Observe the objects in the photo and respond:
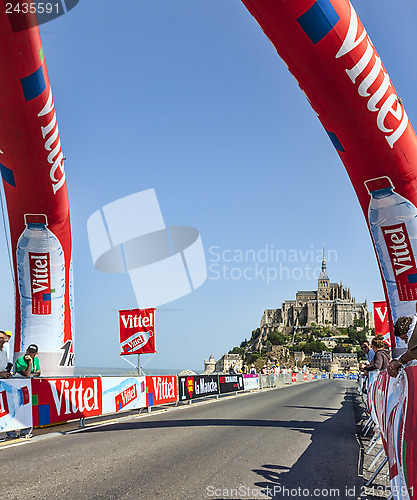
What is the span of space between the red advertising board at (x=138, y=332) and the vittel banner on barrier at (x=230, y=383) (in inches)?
332

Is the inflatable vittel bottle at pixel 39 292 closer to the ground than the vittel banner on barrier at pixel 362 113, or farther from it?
closer to the ground

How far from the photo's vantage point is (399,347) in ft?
37.3

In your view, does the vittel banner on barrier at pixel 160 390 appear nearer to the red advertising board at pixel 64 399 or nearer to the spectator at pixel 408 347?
the red advertising board at pixel 64 399

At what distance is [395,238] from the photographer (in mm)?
11719

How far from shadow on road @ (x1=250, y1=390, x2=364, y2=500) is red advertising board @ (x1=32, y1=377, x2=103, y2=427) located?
209 inches

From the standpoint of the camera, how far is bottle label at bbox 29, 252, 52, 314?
15266mm

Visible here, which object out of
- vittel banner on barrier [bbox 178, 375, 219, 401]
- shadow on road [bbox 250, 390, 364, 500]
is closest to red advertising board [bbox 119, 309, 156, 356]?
vittel banner on barrier [bbox 178, 375, 219, 401]

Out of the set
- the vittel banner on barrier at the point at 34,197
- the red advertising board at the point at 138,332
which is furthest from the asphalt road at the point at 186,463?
the red advertising board at the point at 138,332

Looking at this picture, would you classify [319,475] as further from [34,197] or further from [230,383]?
[230,383]

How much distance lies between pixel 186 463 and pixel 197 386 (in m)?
13.7

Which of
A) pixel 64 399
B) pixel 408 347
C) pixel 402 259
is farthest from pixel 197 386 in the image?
pixel 408 347

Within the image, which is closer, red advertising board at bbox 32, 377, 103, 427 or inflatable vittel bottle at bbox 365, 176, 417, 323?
red advertising board at bbox 32, 377, 103, 427

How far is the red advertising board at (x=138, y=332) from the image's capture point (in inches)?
666

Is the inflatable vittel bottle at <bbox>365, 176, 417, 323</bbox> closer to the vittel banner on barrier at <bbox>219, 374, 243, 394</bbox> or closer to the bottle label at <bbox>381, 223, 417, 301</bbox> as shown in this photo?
the bottle label at <bbox>381, 223, 417, 301</bbox>
